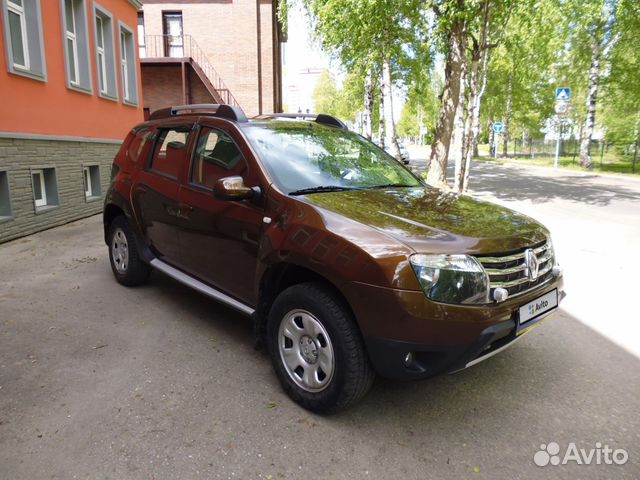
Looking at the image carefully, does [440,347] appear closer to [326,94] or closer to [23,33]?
[23,33]

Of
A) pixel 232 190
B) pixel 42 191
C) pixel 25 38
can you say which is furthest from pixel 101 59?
pixel 232 190

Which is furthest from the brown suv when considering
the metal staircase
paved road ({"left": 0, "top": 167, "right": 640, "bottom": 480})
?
the metal staircase

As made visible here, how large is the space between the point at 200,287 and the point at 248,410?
1286 millimetres

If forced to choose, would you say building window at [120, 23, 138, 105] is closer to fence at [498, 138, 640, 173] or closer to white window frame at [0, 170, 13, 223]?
white window frame at [0, 170, 13, 223]

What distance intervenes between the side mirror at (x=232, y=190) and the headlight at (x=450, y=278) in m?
1.29

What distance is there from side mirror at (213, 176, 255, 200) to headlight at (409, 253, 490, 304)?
4.24 feet

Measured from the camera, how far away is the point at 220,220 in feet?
12.1

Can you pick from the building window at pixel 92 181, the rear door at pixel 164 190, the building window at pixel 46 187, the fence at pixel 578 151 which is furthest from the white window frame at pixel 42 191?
the fence at pixel 578 151

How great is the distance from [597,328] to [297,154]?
3154 millimetres

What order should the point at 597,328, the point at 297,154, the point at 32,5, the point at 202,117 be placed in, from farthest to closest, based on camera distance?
the point at 32,5 → the point at 597,328 → the point at 202,117 → the point at 297,154

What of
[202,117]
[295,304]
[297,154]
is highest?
[202,117]

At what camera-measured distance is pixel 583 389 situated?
3.38 m

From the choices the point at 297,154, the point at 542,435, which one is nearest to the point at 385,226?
the point at 297,154

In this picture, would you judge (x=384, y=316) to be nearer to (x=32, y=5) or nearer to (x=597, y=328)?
(x=597, y=328)
